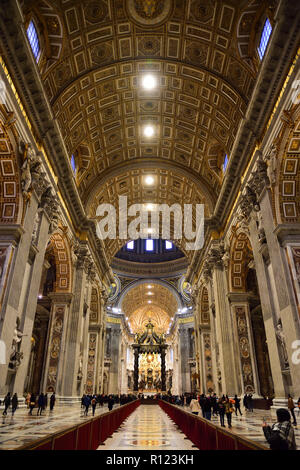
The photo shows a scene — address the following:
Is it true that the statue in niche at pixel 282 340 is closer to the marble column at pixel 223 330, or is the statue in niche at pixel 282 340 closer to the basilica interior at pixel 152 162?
the basilica interior at pixel 152 162

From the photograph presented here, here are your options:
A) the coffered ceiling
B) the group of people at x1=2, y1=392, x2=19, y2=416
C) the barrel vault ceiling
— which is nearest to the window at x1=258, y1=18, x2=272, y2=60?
the barrel vault ceiling

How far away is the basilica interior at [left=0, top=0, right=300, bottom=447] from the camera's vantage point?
9.50 metres

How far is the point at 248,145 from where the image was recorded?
39.7 ft

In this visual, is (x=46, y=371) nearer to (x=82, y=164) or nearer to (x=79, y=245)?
(x=79, y=245)

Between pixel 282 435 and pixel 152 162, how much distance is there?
740 inches

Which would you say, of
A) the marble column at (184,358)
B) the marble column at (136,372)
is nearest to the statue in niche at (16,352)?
the marble column at (184,358)

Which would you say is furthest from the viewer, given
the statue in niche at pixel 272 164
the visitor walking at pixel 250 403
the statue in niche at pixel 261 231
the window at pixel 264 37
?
the visitor walking at pixel 250 403

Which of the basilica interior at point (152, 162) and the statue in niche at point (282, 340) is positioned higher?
the basilica interior at point (152, 162)

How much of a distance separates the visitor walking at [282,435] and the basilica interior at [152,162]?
6.38 metres

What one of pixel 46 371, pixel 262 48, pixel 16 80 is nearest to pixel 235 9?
pixel 262 48

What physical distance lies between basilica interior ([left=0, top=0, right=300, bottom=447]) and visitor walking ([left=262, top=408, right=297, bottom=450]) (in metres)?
6.38

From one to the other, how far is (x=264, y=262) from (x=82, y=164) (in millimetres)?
11555

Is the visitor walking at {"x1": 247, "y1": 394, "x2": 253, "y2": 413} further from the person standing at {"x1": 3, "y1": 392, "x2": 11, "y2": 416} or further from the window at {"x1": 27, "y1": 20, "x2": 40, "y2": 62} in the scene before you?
the window at {"x1": 27, "y1": 20, "x2": 40, "y2": 62}

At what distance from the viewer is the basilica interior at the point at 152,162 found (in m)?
9.50
